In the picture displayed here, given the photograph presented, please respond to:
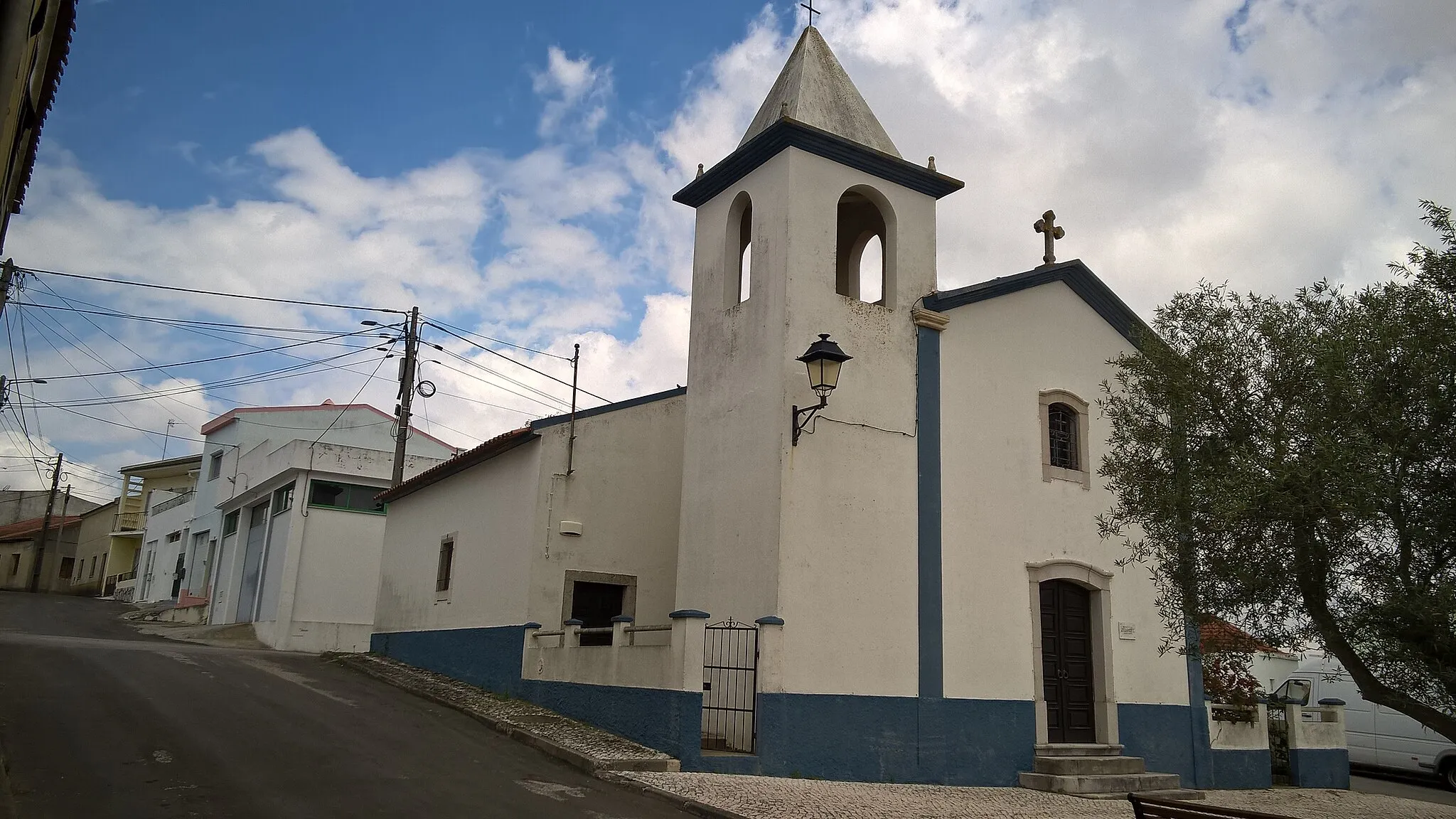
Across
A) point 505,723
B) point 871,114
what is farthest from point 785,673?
point 871,114

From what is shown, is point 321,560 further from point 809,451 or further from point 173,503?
point 173,503

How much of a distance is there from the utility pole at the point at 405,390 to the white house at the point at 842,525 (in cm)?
807

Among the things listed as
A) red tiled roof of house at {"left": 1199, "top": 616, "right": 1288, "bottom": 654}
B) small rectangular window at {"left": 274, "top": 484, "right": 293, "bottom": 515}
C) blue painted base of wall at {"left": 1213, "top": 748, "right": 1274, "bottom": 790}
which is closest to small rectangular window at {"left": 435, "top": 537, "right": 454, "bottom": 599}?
small rectangular window at {"left": 274, "top": 484, "right": 293, "bottom": 515}

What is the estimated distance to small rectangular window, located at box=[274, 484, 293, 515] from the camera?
24.6m

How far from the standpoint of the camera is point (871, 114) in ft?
45.9

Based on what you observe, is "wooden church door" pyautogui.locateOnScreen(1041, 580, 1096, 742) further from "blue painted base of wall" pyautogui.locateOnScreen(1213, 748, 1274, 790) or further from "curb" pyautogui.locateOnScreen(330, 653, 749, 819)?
"curb" pyautogui.locateOnScreen(330, 653, 749, 819)

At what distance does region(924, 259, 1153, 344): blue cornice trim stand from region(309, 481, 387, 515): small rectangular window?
52.1 ft

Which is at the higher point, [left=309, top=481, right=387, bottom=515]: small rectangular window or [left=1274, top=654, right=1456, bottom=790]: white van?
[left=309, top=481, right=387, bottom=515]: small rectangular window

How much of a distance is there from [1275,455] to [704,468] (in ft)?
22.1

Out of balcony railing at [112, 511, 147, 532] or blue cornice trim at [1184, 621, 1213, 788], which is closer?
blue cornice trim at [1184, 621, 1213, 788]

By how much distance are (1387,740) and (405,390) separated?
68.6ft

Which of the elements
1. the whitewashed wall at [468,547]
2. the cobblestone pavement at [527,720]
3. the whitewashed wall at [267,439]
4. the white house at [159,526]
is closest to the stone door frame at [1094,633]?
the cobblestone pavement at [527,720]

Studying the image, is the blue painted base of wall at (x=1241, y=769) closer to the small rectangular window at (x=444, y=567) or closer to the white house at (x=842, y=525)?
the white house at (x=842, y=525)

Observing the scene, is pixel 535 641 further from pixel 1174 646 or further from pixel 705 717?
pixel 1174 646
